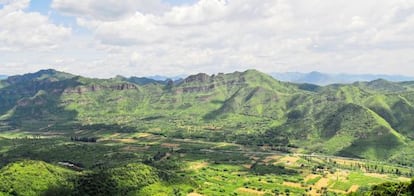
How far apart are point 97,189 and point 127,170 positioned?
1956 centimetres

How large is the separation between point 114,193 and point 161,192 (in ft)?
66.2

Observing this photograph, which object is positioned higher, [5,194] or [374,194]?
[374,194]

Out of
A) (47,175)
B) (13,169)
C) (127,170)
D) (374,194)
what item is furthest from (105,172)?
(374,194)

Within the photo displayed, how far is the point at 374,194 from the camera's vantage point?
379 ft

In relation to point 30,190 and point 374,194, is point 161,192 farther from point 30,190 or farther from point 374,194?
point 374,194

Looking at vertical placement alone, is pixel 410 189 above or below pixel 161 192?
above

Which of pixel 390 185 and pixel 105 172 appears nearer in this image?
pixel 390 185

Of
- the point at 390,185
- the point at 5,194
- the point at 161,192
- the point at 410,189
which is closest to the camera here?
the point at 410,189

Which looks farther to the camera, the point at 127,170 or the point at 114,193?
the point at 127,170

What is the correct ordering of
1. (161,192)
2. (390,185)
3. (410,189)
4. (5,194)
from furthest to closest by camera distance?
(161,192)
(5,194)
(390,185)
(410,189)

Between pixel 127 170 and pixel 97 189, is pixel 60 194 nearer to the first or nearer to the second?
pixel 97 189

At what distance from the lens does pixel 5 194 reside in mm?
177750

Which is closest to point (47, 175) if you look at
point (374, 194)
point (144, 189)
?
point (144, 189)

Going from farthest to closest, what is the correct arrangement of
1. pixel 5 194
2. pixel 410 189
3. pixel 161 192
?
1. pixel 161 192
2. pixel 5 194
3. pixel 410 189
